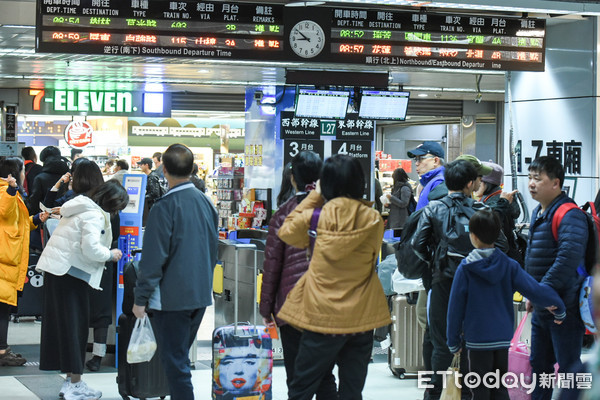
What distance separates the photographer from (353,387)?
3.80 metres

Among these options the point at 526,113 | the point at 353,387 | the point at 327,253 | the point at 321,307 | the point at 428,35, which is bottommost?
the point at 353,387

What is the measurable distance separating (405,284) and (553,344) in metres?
1.41

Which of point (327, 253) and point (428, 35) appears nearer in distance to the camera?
point (327, 253)

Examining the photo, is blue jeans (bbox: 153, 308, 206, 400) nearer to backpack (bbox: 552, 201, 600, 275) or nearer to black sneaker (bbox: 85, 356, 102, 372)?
backpack (bbox: 552, 201, 600, 275)

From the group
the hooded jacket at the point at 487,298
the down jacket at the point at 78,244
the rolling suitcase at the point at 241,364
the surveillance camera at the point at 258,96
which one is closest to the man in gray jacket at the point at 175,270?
the rolling suitcase at the point at 241,364

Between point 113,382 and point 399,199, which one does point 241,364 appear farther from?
point 399,199

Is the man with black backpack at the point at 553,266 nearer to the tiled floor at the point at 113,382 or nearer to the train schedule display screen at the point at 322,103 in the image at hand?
the tiled floor at the point at 113,382

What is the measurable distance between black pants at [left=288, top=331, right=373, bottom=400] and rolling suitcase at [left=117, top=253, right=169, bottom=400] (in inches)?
71.9

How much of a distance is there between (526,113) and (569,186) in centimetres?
86

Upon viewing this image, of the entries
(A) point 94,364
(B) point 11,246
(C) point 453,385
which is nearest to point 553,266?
(C) point 453,385

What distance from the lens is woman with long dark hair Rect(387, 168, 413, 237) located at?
12266 millimetres

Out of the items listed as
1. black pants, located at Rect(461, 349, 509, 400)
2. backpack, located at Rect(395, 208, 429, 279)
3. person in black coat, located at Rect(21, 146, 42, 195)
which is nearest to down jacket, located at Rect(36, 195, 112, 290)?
backpack, located at Rect(395, 208, 429, 279)

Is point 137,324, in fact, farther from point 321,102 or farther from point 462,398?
point 321,102

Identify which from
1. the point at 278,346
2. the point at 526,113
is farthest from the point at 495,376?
the point at 526,113
